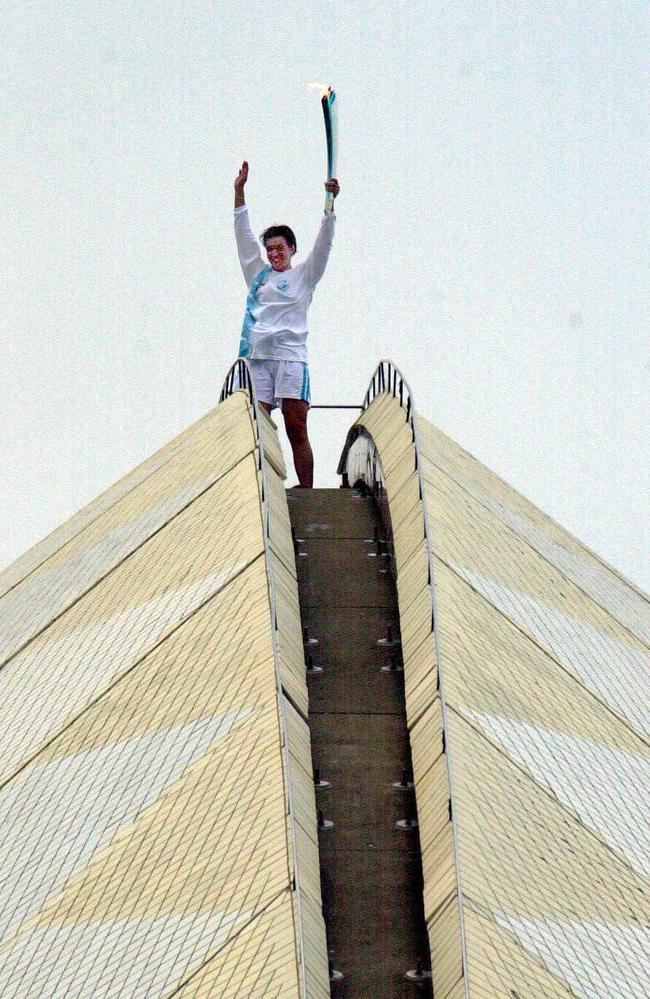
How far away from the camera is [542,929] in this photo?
14.2 m

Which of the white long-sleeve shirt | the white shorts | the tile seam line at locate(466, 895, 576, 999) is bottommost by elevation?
the tile seam line at locate(466, 895, 576, 999)

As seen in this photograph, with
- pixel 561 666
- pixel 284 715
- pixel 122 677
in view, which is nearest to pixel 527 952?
pixel 284 715

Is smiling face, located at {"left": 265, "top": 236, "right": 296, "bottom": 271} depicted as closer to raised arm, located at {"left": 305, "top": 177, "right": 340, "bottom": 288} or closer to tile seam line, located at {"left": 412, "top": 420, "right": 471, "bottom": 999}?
raised arm, located at {"left": 305, "top": 177, "right": 340, "bottom": 288}

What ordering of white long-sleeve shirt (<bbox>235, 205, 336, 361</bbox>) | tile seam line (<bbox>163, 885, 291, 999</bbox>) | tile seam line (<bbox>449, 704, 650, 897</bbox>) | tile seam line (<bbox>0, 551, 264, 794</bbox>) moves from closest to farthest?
tile seam line (<bbox>163, 885, 291, 999</bbox>)
tile seam line (<bbox>449, 704, 650, 897</bbox>)
tile seam line (<bbox>0, 551, 264, 794</bbox>)
white long-sleeve shirt (<bbox>235, 205, 336, 361</bbox>)

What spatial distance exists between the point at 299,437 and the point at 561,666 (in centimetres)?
599

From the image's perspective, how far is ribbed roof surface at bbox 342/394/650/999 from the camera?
1399 centimetres

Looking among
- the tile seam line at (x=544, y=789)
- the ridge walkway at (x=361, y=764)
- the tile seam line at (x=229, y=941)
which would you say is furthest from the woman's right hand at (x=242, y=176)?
the tile seam line at (x=229, y=941)

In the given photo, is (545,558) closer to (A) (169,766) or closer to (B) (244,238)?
(B) (244,238)

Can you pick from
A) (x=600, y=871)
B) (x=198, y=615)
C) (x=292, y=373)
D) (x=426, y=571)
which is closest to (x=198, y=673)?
(x=198, y=615)

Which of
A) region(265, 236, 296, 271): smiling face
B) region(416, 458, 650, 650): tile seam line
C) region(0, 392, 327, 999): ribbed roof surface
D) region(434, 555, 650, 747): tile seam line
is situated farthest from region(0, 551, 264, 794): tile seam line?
region(265, 236, 296, 271): smiling face

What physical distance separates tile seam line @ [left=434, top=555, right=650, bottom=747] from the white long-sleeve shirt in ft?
16.5

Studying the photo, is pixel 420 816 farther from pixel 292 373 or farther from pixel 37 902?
pixel 292 373

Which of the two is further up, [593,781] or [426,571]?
[426,571]

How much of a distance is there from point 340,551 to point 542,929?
22.4ft
